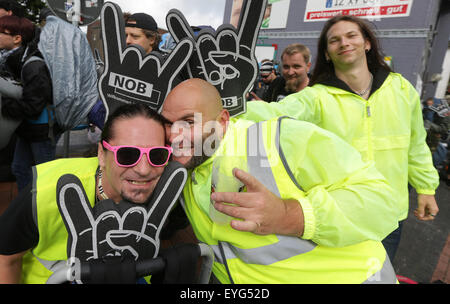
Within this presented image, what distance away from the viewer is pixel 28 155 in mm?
2678

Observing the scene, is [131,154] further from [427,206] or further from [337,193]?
[427,206]

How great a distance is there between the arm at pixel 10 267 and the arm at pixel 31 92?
1649 millimetres

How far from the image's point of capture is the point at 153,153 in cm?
109

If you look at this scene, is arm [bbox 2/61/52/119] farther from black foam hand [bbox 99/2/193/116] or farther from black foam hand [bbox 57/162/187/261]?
black foam hand [bbox 57/162/187/261]

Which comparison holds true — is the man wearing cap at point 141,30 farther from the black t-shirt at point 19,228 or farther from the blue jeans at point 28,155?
the black t-shirt at point 19,228

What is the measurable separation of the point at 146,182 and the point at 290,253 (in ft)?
2.03

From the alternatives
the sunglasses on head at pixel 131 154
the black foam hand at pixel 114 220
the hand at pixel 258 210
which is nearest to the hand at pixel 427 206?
the hand at pixel 258 210

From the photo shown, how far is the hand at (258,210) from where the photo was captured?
894mm

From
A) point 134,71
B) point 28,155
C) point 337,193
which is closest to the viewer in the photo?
point 337,193

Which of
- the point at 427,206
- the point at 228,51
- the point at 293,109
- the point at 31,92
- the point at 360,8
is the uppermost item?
the point at 360,8

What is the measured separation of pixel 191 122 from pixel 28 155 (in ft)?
7.53

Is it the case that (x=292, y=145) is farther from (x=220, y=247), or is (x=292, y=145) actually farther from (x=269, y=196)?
(x=220, y=247)

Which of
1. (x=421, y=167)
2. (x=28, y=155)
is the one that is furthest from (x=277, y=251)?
(x=28, y=155)

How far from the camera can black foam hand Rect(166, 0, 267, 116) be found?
4.61 feet
